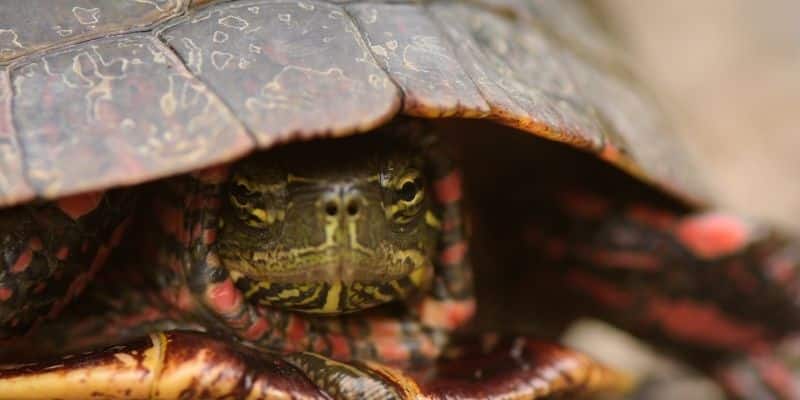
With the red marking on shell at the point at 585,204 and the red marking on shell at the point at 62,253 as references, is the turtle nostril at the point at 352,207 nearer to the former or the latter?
the red marking on shell at the point at 62,253

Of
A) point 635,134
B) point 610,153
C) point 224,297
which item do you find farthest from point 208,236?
point 635,134

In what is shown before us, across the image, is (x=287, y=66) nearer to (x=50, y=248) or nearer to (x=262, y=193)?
(x=262, y=193)

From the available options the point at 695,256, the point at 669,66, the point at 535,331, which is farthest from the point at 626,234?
the point at 669,66

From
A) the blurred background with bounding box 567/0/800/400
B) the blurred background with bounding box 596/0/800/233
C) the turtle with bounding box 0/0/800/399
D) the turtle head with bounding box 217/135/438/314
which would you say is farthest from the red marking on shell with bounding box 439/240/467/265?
the blurred background with bounding box 596/0/800/233

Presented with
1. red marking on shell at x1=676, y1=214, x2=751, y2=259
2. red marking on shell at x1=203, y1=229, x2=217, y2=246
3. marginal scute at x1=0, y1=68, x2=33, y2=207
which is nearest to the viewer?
marginal scute at x1=0, y1=68, x2=33, y2=207

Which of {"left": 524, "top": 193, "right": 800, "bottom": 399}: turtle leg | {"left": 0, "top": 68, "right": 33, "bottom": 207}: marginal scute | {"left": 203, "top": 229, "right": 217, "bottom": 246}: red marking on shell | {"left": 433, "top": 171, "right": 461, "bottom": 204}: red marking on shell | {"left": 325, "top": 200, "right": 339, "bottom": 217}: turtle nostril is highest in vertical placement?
{"left": 0, "top": 68, "right": 33, "bottom": 207}: marginal scute

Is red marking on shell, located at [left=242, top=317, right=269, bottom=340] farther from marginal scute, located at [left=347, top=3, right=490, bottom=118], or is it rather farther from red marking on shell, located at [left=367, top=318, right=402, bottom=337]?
marginal scute, located at [left=347, top=3, right=490, bottom=118]

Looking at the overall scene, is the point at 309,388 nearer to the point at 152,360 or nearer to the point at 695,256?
the point at 152,360

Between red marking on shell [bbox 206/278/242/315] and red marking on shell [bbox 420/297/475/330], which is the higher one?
red marking on shell [bbox 206/278/242/315]
